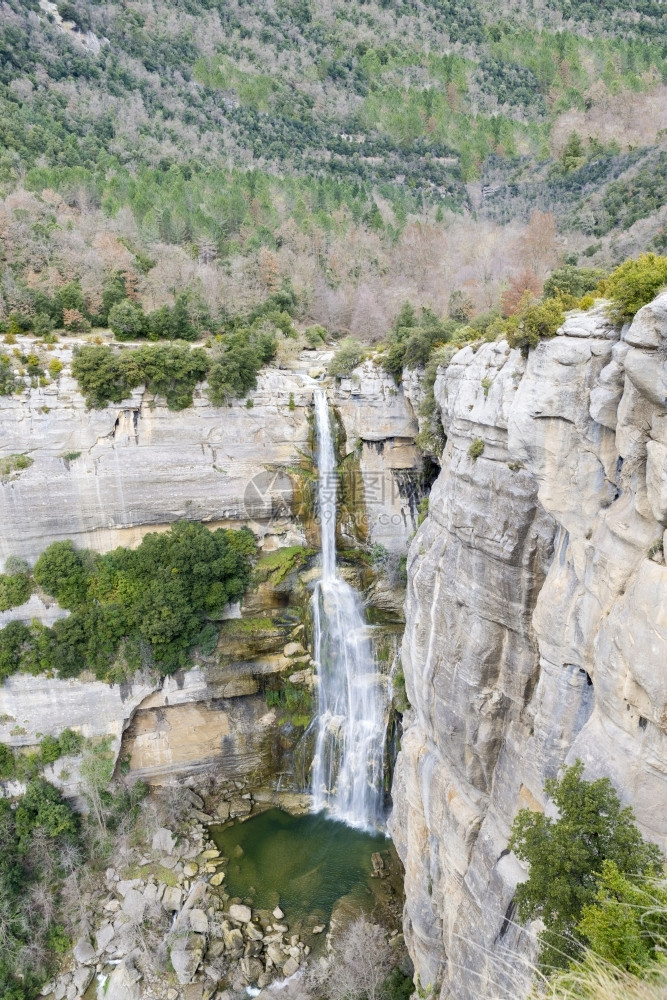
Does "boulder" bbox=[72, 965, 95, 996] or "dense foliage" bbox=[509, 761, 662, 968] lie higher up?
"dense foliage" bbox=[509, 761, 662, 968]

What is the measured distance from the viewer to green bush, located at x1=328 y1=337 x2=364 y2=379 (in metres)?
24.5

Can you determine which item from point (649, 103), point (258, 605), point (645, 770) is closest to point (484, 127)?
point (649, 103)

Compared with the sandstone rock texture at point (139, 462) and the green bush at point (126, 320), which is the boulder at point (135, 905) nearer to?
the sandstone rock texture at point (139, 462)

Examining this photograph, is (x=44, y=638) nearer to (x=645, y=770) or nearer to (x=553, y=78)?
(x=645, y=770)

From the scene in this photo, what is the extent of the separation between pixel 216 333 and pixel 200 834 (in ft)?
72.3

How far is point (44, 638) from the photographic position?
72.3 feet

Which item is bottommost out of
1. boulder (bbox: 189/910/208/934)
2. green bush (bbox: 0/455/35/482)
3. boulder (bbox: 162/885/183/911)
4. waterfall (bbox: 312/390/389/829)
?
boulder (bbox: 162/885/183/911)

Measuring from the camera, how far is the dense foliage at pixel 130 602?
72.4 ft

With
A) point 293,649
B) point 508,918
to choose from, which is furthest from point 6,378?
point 508,918

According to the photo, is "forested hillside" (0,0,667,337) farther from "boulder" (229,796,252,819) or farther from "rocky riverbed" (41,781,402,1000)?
"rocky riverbed" (41,781,402,1000)

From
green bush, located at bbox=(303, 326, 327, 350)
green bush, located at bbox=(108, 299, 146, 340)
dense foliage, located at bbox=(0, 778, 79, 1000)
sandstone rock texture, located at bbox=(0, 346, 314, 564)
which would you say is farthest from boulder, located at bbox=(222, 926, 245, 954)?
green bush, located at bbox=(303, 326, 327, 350)

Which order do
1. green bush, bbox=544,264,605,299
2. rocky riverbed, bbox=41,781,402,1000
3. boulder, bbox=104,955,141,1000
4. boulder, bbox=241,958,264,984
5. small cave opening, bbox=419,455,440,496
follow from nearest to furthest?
green bush, bbox=544,264,605,299
boulder, bbox=104,955,141,1000
boulder, bbox=241,958,264,984
rocky riverbed, bbox=41,781,402,1000
small cave opening, bbox=419,455,440,496

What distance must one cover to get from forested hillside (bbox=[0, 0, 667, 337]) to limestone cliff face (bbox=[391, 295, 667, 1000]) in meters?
14.6

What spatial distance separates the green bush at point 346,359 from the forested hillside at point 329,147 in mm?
7471
